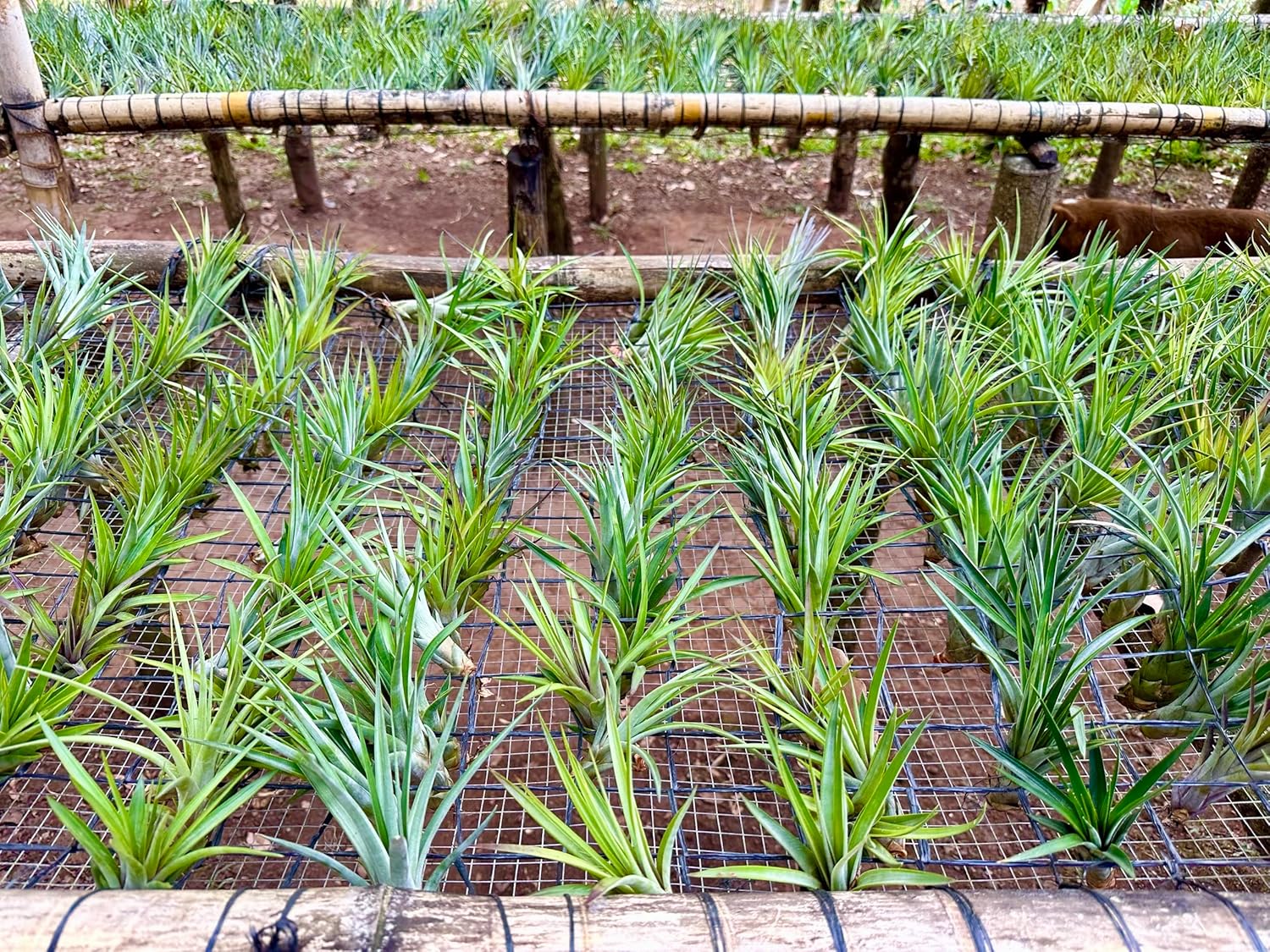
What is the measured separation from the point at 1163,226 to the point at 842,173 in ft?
5.89

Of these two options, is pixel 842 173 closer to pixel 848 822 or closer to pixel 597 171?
pixel 597 171

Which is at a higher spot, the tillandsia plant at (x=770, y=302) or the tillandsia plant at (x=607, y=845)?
the tillandsia plant at (x=770, y=302)

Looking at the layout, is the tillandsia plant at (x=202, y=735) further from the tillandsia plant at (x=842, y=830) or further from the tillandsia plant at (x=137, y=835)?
the tillandsia plant at (x=842, y=830)

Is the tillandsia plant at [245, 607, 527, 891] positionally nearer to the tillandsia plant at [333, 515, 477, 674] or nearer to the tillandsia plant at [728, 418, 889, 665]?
the tillandsia plant at [333, 515, 477, 674]

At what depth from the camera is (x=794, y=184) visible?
5.74m

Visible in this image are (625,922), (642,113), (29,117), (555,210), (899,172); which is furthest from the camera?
(555,210)

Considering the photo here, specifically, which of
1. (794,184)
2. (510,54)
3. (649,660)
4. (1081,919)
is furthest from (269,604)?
(794,184)

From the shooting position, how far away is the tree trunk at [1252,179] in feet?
14.6

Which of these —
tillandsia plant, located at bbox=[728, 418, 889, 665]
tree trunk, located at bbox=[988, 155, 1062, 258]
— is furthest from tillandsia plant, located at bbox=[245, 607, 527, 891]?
tree trunk, located at bbox=[988, 155, 1062, 258]

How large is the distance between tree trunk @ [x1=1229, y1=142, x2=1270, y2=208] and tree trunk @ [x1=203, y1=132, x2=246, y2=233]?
494 cm

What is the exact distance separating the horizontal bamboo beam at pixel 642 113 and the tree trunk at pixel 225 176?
0.80m

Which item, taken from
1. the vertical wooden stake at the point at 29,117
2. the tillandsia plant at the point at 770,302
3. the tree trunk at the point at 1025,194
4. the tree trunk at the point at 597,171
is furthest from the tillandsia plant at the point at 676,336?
the tree trunk at the point at 597,171

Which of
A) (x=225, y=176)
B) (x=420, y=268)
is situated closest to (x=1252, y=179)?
(x=420, y=268)

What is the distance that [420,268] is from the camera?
291 cm
